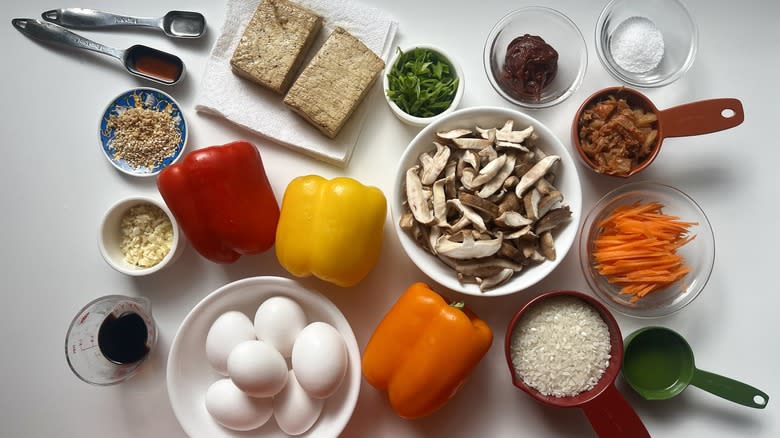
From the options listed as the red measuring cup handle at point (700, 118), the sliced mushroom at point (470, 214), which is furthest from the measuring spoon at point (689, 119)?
the sliced mushroom at point (470, 214)

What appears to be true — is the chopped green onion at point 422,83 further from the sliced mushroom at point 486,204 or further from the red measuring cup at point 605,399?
the red measuring cup at point 605,399

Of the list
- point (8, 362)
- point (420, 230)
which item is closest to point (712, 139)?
point (420, 230)

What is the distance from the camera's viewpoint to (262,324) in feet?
4.56

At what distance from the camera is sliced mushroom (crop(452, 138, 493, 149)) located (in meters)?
1.41

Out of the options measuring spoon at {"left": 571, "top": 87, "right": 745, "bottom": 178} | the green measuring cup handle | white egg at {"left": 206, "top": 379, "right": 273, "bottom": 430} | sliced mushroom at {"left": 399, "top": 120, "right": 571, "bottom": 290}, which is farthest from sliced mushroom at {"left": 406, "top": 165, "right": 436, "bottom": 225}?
the green measuring cup handle

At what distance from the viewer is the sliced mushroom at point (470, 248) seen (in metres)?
1.35

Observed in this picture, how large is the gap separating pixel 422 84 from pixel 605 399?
0.98 m

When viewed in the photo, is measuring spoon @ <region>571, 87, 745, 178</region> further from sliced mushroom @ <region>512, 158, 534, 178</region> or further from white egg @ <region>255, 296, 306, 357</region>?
white egg @ <region>255, 296, 306, 357</region>

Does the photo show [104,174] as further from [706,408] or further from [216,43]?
[706,408]

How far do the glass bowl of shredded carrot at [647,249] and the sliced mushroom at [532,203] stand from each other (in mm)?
224

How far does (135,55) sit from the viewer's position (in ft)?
5.18

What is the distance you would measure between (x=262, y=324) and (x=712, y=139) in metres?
1.42

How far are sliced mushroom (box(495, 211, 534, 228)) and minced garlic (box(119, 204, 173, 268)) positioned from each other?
0.91 m

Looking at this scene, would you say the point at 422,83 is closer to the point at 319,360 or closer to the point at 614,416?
the point at 319,360
